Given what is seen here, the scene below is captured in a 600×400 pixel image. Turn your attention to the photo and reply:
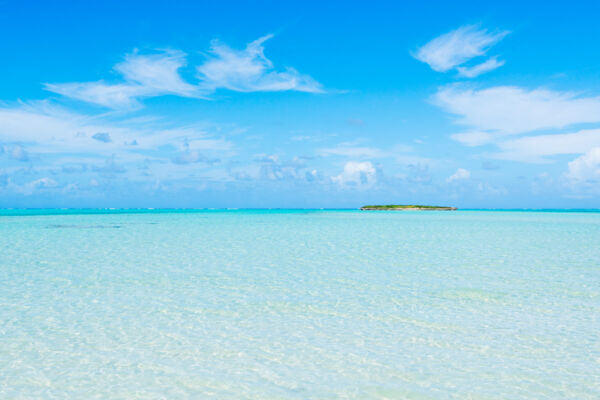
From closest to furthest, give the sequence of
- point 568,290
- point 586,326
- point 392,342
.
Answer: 1. point 392,342
2. point 586,326
3. point 568,290

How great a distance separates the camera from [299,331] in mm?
8078

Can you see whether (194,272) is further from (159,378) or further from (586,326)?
(586,326)

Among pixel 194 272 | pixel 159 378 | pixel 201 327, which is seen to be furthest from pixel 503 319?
pixel 194 272

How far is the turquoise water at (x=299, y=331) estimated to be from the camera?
227 inches

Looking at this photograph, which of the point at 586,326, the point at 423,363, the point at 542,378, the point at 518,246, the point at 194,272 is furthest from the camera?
the point at 518,246

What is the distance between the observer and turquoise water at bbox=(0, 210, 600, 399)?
5.76m

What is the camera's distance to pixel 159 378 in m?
5.94

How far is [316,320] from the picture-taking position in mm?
8805

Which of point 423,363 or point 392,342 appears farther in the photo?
point 392,342

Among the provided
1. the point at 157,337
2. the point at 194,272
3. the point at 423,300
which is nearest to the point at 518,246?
the point at 423,300

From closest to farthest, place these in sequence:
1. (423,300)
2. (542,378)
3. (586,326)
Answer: (542,378) < (586,326) < (423,300)

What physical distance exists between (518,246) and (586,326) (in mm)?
16943

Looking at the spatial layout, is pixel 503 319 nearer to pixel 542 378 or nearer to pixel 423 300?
pixel 423 300

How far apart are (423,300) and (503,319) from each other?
2098 mm
